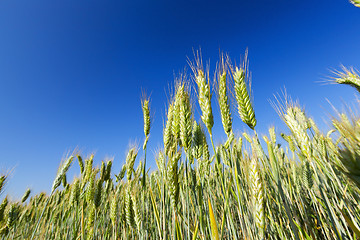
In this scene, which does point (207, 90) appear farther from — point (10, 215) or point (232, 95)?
point (10, 215)

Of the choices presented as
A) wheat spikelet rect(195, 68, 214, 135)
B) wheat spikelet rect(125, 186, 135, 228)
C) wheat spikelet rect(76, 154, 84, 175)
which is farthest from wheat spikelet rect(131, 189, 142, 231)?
wheat spikelet rect(76, 154, 84, 175)

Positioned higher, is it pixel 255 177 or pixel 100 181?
pixel 100 181

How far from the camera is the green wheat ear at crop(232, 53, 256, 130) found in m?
1.27

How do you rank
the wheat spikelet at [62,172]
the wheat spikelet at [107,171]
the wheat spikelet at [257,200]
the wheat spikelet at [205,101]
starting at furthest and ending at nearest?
the wheat spikelet at [107,171] < the wheat spikelet at [62,172] < the wheat spikelet at [205,101] < the wheat spikelet at [257,200]

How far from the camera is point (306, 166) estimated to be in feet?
6.95

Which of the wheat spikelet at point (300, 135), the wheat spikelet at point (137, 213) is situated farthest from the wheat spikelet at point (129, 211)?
the wheat spikelet at point (300, 135)

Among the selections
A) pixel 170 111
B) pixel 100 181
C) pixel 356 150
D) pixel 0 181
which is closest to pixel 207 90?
pixel 170 111

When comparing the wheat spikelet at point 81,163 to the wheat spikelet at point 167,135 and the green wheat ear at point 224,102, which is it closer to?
the wheat spikelet at point 167,135

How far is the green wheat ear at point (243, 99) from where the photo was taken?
1.27m

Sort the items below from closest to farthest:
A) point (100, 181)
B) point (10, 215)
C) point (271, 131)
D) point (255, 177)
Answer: point (255, 177), point (100, 181), point (10, 215), point (271, 131)

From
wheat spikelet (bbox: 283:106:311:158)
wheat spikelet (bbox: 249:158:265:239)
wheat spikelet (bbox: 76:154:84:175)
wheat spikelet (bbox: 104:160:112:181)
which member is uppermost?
wheat spikelet (bbox: 76:154:84:175)

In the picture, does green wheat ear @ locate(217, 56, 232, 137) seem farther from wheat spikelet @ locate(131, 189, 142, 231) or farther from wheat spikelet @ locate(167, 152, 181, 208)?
wheat spikelet @ locate(131, 189, 142, 231)

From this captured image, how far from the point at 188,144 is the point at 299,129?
95cm

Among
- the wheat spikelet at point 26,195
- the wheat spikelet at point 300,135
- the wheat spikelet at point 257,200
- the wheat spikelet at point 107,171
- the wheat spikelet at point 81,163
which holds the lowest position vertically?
the wheat spikelet at point 257,200
